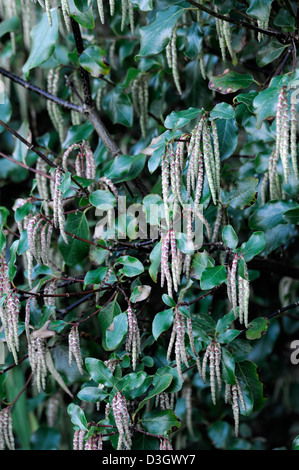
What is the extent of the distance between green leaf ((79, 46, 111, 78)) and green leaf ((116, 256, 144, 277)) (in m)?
0.42

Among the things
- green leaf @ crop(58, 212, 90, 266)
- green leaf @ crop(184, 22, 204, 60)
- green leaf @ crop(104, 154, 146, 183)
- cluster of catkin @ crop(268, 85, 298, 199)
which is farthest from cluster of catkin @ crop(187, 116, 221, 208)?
green leaf @ crop(184, 22, 204, 60)

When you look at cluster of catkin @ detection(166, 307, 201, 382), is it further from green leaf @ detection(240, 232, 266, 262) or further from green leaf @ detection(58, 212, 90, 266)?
green leaf @ detection(58, 212, 90, 266)

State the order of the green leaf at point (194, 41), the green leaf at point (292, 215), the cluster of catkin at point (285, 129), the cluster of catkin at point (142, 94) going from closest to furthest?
1. the cluster of catkin at point (285, 129)
2. the green leaf at point (292, 215)
3. the green leaf at point (194, 41)
4. the cluster of catkin at point (142, 94)

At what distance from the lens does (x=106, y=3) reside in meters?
1.49

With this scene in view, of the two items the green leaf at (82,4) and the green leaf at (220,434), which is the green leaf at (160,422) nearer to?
the green leaf at (220,434)

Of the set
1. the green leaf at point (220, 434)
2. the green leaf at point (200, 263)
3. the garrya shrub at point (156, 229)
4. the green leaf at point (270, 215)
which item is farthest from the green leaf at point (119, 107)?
the green leaf at point (220, 434)

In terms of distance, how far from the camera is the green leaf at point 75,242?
3.91ft

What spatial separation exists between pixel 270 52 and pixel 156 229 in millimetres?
454

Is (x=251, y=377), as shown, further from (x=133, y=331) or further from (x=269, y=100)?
(x=269, y=100)

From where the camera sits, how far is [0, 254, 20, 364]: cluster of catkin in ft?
3.34

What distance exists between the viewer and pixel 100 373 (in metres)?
1.01

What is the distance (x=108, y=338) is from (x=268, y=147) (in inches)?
25.6
